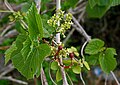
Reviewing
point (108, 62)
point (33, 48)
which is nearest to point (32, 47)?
point (33, 48)

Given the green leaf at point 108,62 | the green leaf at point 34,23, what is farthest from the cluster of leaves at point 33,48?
the green leaf at point 108,62

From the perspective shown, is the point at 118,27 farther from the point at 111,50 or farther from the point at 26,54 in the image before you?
the point at 26,54

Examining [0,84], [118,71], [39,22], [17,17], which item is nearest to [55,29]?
[39,22]

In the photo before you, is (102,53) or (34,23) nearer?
(34,23)

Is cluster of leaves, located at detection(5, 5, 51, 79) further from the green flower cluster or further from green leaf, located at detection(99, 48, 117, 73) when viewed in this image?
green leaf, located at detection(99, 48, 117, 73)

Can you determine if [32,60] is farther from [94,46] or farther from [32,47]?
[94,46]

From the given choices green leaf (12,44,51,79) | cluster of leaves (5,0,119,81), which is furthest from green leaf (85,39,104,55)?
green leaf (12,44,51,79)

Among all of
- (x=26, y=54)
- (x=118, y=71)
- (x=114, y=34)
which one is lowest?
(x=118, y=71)
